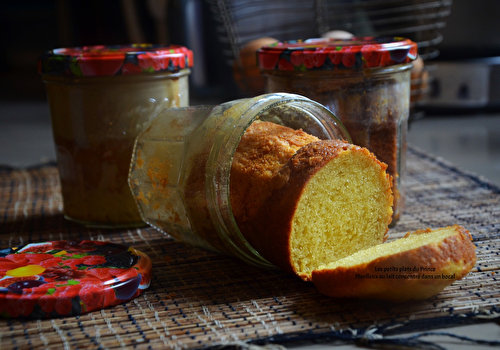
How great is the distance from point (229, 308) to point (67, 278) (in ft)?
A: 0.78

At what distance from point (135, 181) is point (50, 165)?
775mm

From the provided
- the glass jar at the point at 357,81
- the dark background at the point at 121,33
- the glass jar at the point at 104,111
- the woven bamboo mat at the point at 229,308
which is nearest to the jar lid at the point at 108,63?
the glass jar at the point at 104,111

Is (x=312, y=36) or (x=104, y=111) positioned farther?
(x=312, y=36)

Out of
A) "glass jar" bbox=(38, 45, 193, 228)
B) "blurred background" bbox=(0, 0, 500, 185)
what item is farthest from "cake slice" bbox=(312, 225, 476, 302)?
"blurred background" bbox=(0, 0, 500, 185)

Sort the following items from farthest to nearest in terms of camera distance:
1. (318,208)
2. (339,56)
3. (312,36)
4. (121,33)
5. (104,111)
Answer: (121,33) < (312,36) < (104,111) < (339,56) < (318,208)

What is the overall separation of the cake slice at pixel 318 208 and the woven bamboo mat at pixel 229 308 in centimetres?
6

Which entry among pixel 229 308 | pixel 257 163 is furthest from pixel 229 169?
pixel 229 308

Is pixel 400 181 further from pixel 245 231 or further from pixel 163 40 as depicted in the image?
pixel 163 40

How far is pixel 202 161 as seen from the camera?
2.88 feet

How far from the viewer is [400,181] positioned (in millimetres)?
1096

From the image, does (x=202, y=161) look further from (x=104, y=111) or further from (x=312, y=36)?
(x=312, y=36)

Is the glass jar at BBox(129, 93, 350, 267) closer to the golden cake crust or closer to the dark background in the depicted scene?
the golden cake crust

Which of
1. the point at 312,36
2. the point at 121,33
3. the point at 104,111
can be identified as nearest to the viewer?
the point at 104,111

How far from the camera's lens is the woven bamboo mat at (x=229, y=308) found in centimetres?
70
